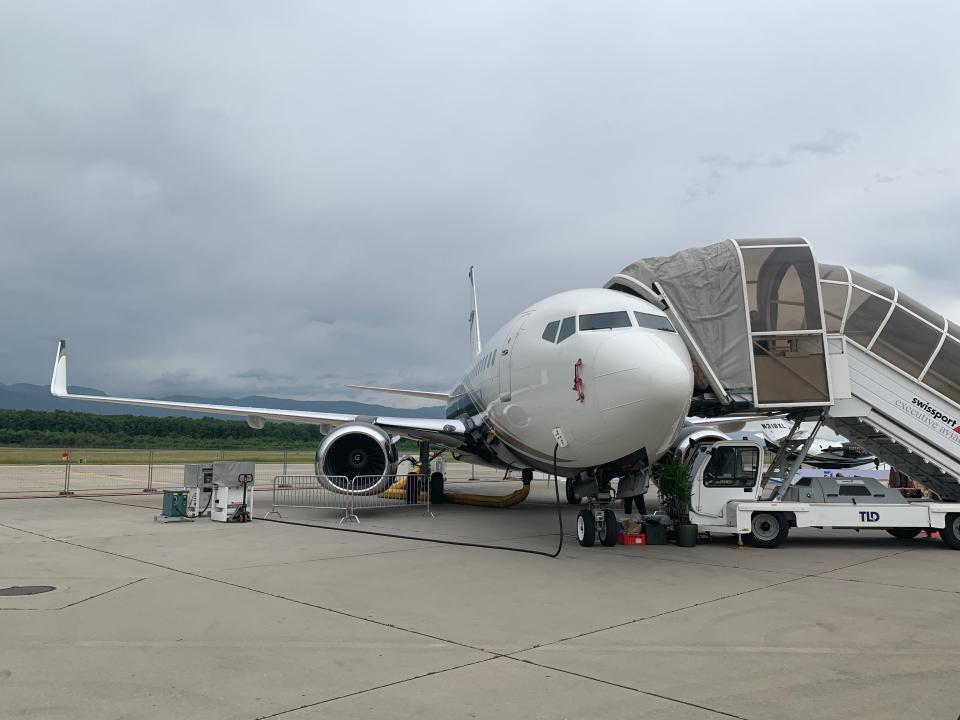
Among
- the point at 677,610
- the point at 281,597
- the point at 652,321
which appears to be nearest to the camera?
the point at 677,610

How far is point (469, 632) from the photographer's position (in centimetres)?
553

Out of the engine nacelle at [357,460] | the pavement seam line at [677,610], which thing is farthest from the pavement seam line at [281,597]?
the engine nacelle at [357,460]

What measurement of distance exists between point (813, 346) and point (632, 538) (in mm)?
4475

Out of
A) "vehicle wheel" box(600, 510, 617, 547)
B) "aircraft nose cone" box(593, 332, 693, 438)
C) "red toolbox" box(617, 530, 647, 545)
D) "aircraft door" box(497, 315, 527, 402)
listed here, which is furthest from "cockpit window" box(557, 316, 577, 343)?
"red toolbox" box(617, 530, 647, 545)

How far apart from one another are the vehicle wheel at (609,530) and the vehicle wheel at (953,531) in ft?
18.2

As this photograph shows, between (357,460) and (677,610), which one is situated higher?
(357,460)

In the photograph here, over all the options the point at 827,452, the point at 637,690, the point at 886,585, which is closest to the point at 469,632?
the point at 637,690

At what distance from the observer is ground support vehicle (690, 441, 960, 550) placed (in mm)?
10867

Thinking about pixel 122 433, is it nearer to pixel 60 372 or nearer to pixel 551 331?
pixel 60 372

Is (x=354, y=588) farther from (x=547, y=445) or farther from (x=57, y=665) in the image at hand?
(x=547, y=445)

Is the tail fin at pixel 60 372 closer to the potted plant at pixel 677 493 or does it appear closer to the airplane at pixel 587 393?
the airplane at pixel 587 393

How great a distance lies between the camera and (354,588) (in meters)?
7.23

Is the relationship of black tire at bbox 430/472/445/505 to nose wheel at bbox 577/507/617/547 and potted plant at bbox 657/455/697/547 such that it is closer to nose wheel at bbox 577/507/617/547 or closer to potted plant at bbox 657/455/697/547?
potted plant at bbox 657/455/697/547

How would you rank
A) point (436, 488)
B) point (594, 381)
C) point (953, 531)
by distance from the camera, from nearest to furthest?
1. point (594, 381)
2. point (953, 531)
3. point (436, 488)
